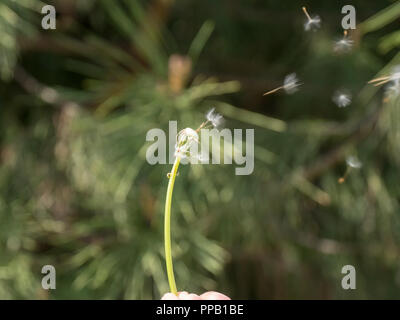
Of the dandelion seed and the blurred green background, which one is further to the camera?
the blurred green background

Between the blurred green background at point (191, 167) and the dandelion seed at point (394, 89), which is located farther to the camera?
the blurred green background at point (191, 167)

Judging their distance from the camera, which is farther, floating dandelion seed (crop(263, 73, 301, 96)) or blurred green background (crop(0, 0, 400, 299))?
blurred green background (crop(0, 0, 400, 299))

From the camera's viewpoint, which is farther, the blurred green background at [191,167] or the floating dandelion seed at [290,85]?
the blurred green background at [191,167]

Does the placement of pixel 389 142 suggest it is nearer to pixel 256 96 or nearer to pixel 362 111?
pixel 362 111

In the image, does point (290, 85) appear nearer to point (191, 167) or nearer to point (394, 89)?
point (394, 89)

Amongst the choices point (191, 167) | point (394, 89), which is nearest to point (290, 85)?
point (394, 89)

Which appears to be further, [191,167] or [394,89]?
[191,167]
